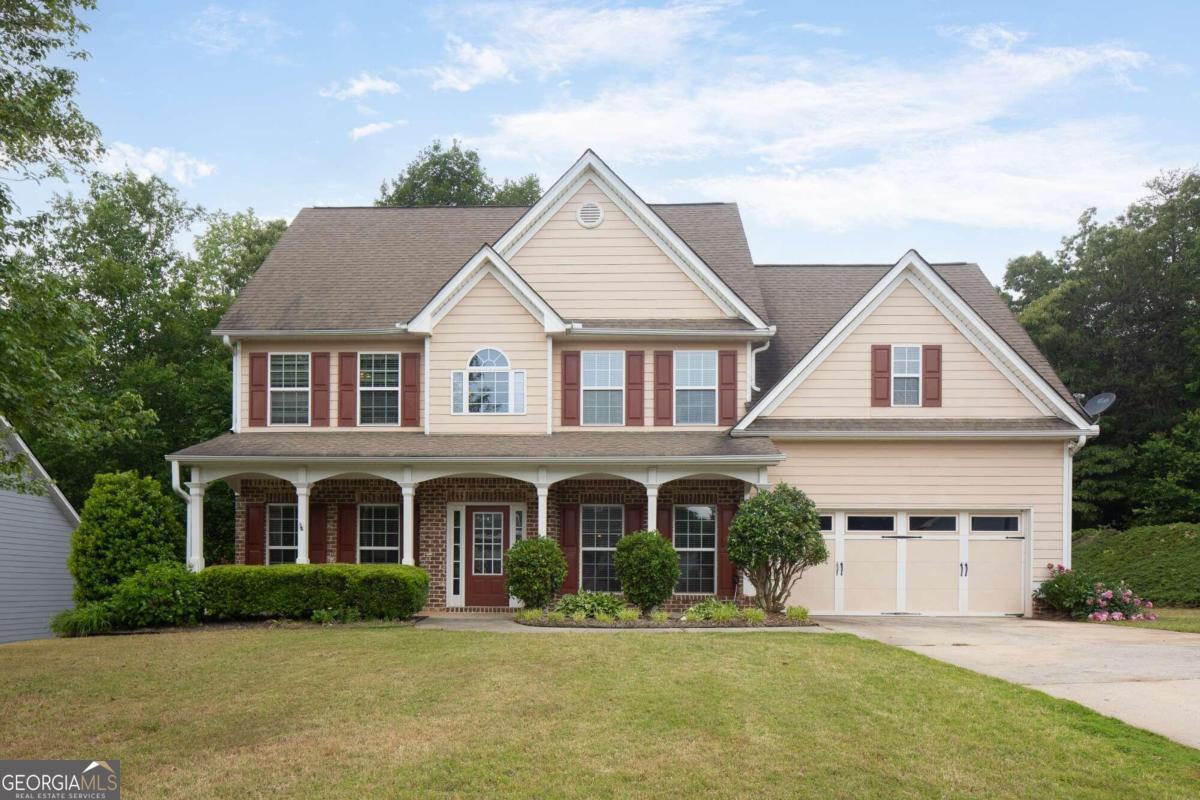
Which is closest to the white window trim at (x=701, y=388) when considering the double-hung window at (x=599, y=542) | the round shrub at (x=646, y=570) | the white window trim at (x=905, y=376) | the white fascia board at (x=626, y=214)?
the white fascia board at (x=626, y=214)

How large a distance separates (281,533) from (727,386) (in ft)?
31.5

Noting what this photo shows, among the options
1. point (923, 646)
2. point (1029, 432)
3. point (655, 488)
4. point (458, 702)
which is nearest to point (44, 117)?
point (458, 702)

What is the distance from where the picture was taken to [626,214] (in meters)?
20.2

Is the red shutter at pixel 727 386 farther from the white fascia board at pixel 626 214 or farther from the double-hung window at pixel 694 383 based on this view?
the white fascia board at pixel 626 214

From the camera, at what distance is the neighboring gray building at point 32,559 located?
22.7 meters

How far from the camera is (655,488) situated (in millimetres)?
18422

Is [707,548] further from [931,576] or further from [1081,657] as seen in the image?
[1081,657]

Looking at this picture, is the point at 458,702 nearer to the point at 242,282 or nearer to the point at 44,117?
the point at 44,117

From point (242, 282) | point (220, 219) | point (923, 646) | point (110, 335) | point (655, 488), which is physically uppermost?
point (220, 219)

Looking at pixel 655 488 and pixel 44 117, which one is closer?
pixel 44 117

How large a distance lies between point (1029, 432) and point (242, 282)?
2817 centimetres

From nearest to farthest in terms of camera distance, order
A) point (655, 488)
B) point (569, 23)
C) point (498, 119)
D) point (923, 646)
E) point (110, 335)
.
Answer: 1. point (923, 646)
2. point (569, 23)
3. point (655, 488)
4. point (498, 119)
5. point (110, 335)

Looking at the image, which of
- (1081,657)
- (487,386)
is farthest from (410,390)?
(1081,657)

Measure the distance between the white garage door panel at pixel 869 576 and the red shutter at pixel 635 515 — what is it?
3.99 m
